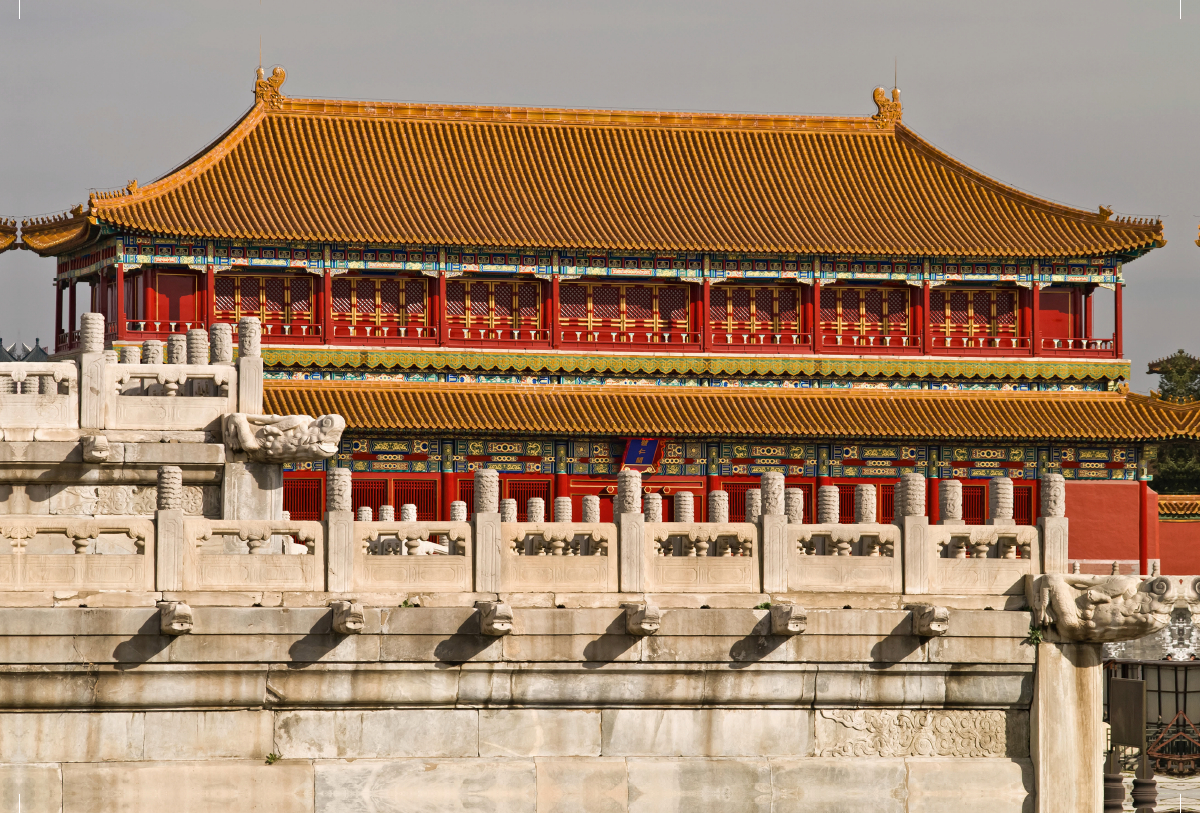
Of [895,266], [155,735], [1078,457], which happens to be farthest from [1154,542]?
[155,735]

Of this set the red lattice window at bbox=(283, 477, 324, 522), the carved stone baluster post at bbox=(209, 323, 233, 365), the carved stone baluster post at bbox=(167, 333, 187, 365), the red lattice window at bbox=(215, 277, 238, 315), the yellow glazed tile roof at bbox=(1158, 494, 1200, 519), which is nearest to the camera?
the carved stone baluster post at bbox=(209, 323, 233, 365)

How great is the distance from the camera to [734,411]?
4284cm

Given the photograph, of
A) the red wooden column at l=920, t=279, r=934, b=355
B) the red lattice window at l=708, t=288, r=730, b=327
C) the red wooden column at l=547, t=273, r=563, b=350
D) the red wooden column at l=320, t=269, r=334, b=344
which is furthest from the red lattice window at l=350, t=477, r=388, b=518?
the red wooden column at l=920, t=279, r=934, b=355

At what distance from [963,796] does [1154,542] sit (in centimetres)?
2761

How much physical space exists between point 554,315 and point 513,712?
1022 inches

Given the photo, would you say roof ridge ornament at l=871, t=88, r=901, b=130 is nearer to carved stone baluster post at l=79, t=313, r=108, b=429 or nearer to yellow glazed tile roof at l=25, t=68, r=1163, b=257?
yellow glazed tile roof at l=25, t=68, r=1163, b=257

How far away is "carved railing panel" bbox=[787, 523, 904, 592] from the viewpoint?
61.3 ft

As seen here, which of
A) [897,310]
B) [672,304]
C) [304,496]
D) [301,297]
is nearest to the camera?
[304,496]

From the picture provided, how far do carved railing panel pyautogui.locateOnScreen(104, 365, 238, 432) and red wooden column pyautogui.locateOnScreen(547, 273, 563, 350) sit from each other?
23.0 metres

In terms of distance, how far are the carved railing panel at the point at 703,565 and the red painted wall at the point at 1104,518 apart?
26728 millimetres

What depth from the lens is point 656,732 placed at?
18.2 metres

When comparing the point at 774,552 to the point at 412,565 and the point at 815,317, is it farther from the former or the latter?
the point at 815,317

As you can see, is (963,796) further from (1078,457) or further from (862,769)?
(1078,457)

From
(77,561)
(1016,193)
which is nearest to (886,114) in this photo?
(1016,193)
